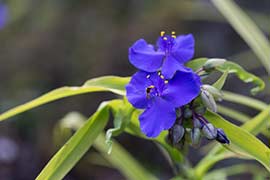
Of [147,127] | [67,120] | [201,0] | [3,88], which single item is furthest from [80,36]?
[147,127]

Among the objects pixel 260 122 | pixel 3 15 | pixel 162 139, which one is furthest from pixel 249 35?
pixel 3 15

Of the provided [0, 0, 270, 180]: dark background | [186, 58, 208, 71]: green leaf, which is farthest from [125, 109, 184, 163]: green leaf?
[0, 0, 270, 180]: dark background

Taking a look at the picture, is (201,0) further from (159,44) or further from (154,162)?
(159,44)

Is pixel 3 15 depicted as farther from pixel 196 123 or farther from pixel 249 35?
pixel 196 123

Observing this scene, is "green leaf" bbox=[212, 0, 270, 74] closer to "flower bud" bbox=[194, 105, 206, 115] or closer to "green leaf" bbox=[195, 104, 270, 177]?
"green leaf" bbox=[195, 104, 270, 177]

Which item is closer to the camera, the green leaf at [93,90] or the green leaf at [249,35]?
the green leaf at [93,90]

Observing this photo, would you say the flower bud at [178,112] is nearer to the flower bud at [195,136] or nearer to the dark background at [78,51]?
the flower bud at [195,136]

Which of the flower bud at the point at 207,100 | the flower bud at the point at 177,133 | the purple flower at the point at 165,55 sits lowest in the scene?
the flower bud at the point at 177,133

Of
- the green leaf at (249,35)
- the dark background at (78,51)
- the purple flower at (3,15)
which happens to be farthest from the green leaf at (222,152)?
the purple flower at (3,15)
